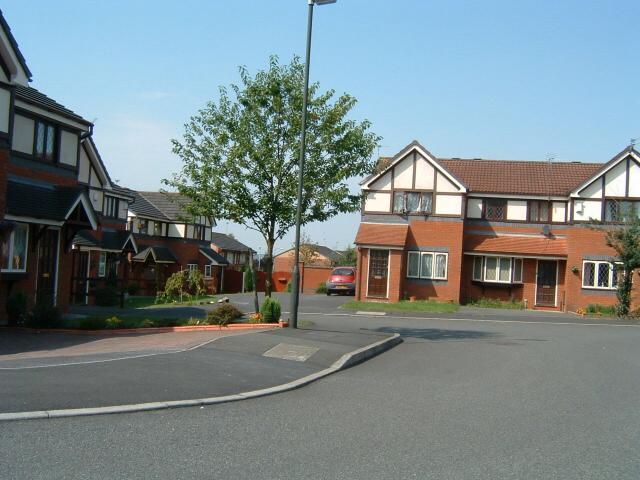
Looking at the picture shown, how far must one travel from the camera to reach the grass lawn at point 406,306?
30.8 metres

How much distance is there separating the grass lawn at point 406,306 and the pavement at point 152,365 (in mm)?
14131

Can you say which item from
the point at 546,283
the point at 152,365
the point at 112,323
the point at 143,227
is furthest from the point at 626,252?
the point at 143,227

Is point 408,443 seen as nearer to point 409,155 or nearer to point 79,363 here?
point 79,363

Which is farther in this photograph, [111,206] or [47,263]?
[111,206]

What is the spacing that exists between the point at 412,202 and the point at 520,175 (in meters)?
6.60

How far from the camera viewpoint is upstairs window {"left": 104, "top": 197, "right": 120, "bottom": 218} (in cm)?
3732

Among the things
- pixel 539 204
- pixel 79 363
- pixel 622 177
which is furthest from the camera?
pixel 539 204

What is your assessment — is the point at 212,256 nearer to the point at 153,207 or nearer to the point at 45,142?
the point at 153,207

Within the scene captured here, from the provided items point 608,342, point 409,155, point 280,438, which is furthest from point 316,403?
point 409,155

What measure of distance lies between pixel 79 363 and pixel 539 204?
30.2 meters

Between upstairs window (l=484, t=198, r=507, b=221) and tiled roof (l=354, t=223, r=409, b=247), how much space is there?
4.64 m

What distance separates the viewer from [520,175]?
38.4 m

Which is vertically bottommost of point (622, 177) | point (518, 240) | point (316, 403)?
point (316, 403)

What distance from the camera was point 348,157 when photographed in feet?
64.1
